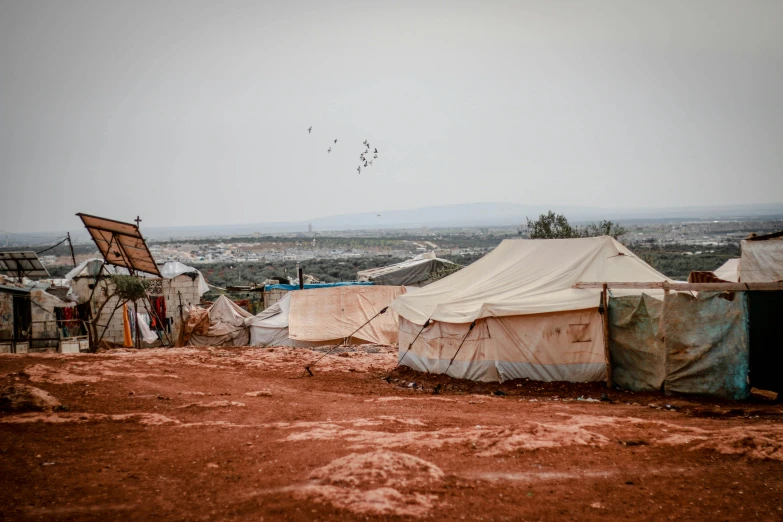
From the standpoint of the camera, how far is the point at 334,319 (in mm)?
22266

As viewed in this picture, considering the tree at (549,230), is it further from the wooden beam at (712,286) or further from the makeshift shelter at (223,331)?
the wooden beam at (712,286)

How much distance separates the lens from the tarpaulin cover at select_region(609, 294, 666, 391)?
1155 centimetres

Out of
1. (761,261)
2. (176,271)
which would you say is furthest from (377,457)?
(176,271)

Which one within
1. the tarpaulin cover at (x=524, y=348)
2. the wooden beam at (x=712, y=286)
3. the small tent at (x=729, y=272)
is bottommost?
the tarpaulin cover at (x=524, y=348)

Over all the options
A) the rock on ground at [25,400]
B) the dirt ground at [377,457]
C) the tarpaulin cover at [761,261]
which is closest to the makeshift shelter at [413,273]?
the tarpaulin cover at [761,261]

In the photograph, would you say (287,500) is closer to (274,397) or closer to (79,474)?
(79,474)

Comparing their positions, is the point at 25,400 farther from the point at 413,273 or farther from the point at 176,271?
the point at 413,273

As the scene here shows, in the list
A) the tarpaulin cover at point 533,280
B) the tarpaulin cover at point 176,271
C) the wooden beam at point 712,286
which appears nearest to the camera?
the wooden beam at point 712,286

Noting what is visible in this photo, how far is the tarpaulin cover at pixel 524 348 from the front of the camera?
12.6m

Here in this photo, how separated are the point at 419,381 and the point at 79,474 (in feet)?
29.2

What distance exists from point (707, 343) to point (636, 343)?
127cm

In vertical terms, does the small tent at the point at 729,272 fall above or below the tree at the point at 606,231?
below

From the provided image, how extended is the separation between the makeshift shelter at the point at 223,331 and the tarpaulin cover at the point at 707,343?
1628 centimetres

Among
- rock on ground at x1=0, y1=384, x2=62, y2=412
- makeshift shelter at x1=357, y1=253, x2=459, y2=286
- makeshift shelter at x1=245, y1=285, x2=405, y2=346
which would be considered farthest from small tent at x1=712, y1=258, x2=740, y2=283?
rock on ground at x1=0, y1=384, x2=62, y2=412
